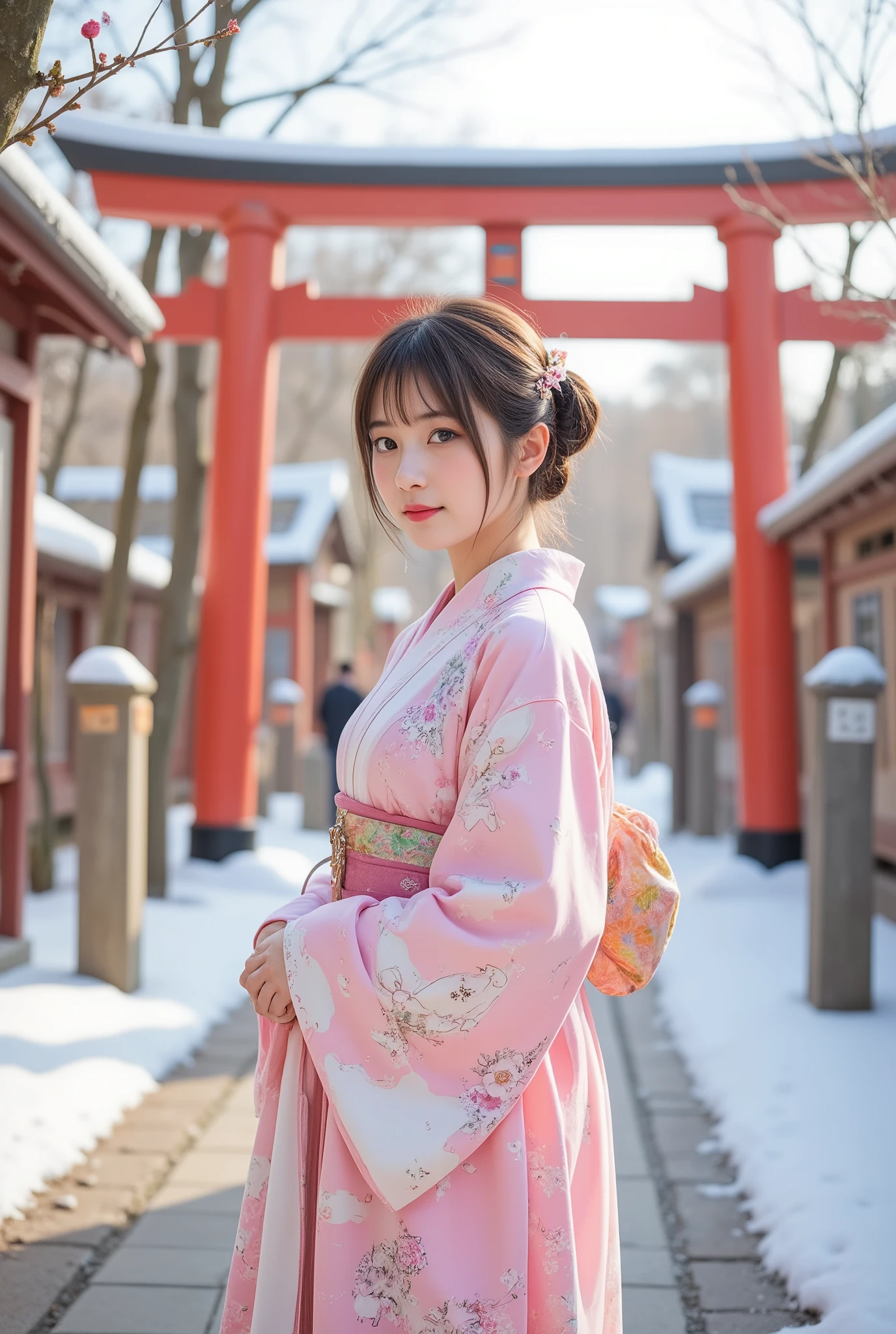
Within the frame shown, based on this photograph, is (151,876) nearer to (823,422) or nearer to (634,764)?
(823,422)

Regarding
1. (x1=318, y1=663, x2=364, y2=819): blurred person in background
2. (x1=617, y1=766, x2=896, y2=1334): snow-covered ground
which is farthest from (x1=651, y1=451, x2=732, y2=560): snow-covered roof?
(x1=617, y1=766, x2=896, y2=1334): snow-covered ground

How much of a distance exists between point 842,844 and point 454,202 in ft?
16.4

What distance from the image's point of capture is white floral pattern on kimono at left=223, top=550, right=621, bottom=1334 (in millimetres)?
1291

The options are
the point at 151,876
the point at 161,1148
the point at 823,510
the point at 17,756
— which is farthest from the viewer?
the point at 151,876

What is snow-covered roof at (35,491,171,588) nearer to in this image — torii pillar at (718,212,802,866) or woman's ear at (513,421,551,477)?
torii pillar at (718,212,802,866)

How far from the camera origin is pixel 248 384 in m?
7.53

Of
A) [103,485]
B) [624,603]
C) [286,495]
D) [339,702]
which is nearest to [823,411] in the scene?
[339,702]

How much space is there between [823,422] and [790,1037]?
6639 mm

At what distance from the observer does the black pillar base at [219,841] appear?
7441 mm

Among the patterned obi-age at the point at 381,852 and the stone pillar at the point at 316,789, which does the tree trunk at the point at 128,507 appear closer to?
the stone pillar at the point at 316,789

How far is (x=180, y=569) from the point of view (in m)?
7.87

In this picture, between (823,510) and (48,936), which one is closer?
(48,936)

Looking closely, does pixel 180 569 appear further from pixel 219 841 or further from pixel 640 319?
pixel 640 319

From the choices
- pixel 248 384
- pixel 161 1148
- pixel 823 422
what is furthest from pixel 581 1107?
pixel 823 422
